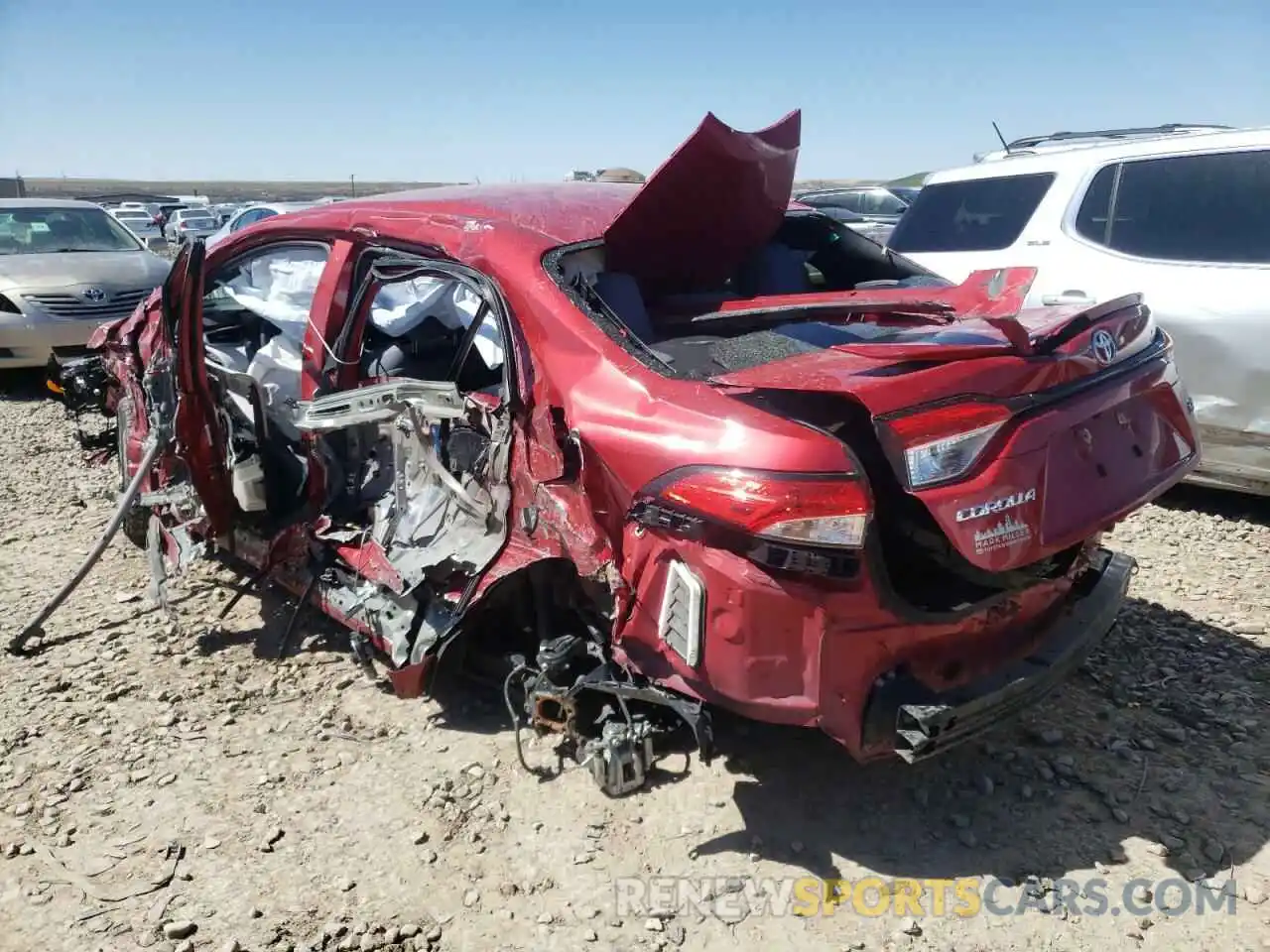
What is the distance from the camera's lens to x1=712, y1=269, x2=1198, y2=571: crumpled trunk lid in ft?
7.05

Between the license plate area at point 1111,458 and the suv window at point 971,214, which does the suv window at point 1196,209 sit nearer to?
the suv window at point 971,214

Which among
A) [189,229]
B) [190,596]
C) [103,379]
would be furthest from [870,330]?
[189,229]

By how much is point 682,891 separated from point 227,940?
1.11m

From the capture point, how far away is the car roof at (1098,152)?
15.2 ft

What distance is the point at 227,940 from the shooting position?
91.3 inches

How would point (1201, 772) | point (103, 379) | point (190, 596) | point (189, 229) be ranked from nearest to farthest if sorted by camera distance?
point (1201, 772)
point (190, 596)
point (103, 379)
point (189, 229)

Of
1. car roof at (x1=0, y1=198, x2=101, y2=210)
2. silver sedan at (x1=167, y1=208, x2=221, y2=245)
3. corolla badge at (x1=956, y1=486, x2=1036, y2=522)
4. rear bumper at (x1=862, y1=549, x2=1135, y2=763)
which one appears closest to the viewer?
corolla badge at (x1=956, y1=486, x2=1036, y2=522)

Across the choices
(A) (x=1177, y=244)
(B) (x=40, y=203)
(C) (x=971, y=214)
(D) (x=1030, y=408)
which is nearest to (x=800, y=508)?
(D) (x=1030, y=408)

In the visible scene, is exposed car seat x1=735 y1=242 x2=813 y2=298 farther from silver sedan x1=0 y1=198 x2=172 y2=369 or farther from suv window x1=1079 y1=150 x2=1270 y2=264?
silver sedan x1=0 y1=198 x2=172 y2=369

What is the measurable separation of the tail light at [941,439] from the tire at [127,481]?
11.7ft

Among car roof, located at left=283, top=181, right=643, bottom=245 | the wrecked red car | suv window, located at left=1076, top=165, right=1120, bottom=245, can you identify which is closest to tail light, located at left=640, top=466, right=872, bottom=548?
the wrecked red car

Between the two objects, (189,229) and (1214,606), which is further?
(189,229)

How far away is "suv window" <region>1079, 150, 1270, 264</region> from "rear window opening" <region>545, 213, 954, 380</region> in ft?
5.60

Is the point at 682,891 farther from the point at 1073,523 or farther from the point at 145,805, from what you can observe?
the point at 145,805
